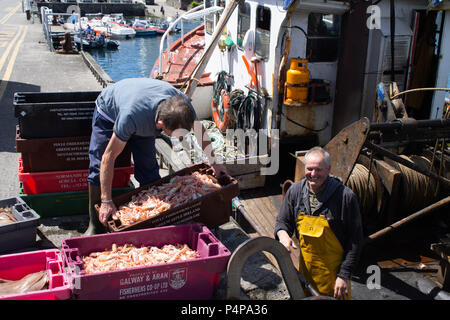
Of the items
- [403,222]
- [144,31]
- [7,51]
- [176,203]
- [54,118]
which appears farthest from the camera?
[144,31]

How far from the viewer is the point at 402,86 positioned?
9.15m

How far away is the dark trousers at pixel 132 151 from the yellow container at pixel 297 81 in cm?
463

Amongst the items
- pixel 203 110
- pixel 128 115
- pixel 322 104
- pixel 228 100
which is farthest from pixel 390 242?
pixel 203 110

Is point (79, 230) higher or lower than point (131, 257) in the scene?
lower

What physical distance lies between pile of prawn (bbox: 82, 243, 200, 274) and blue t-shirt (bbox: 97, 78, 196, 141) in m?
0.97

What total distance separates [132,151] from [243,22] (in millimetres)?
6763

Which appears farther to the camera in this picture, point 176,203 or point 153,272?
point 176,203

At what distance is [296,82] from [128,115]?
538cm

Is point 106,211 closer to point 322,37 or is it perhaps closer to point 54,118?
point 54,118

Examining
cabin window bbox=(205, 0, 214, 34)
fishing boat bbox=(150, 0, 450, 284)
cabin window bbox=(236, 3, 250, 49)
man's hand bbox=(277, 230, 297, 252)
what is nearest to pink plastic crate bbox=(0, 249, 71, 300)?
man's hand bbox=(277, 230, 297, 252)

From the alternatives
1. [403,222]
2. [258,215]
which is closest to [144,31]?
[258,215]

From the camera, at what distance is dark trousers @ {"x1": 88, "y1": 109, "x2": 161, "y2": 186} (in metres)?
4.33

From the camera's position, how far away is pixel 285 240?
11.6 feet

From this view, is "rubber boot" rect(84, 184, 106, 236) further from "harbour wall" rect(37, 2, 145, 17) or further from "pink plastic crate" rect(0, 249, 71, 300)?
"harbour wall" rect(37, 2, 145, 17)
